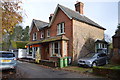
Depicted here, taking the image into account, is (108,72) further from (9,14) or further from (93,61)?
(9,14)

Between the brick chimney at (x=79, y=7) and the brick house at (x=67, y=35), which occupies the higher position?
the brick chimney at (x=79, y=7)

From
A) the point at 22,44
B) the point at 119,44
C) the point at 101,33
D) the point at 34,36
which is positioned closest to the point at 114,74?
the point at 119,44

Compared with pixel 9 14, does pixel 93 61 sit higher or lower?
lower

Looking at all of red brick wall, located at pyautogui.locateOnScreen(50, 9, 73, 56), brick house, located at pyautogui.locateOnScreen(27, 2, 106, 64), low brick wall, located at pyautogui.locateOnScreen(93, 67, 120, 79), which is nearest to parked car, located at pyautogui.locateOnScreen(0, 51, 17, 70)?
brick house, located at pyautogui.locateOnScreen(27, 2, 106, 64)

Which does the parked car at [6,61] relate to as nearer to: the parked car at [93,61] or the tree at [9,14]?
the tree at [9,14]

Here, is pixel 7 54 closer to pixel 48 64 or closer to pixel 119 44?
pixel 48 64

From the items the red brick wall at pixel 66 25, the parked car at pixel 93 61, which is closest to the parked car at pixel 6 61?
the parked car at pixel 93 61

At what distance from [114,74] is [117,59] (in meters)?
6.10

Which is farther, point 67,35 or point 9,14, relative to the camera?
point 67,35

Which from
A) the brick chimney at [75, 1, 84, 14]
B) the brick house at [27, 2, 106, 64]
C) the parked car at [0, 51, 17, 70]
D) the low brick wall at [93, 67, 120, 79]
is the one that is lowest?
the low brick wall at [93, 67, 120, 79]

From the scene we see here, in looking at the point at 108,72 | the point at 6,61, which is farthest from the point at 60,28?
the point at 108,72

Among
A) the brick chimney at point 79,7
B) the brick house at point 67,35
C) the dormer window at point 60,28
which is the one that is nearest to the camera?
the brick house at point 67,35

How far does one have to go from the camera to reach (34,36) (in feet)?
81.7

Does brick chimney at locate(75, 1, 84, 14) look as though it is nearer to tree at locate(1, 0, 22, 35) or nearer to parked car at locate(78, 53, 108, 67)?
parked car at locate(78, 53, 108, 67)
